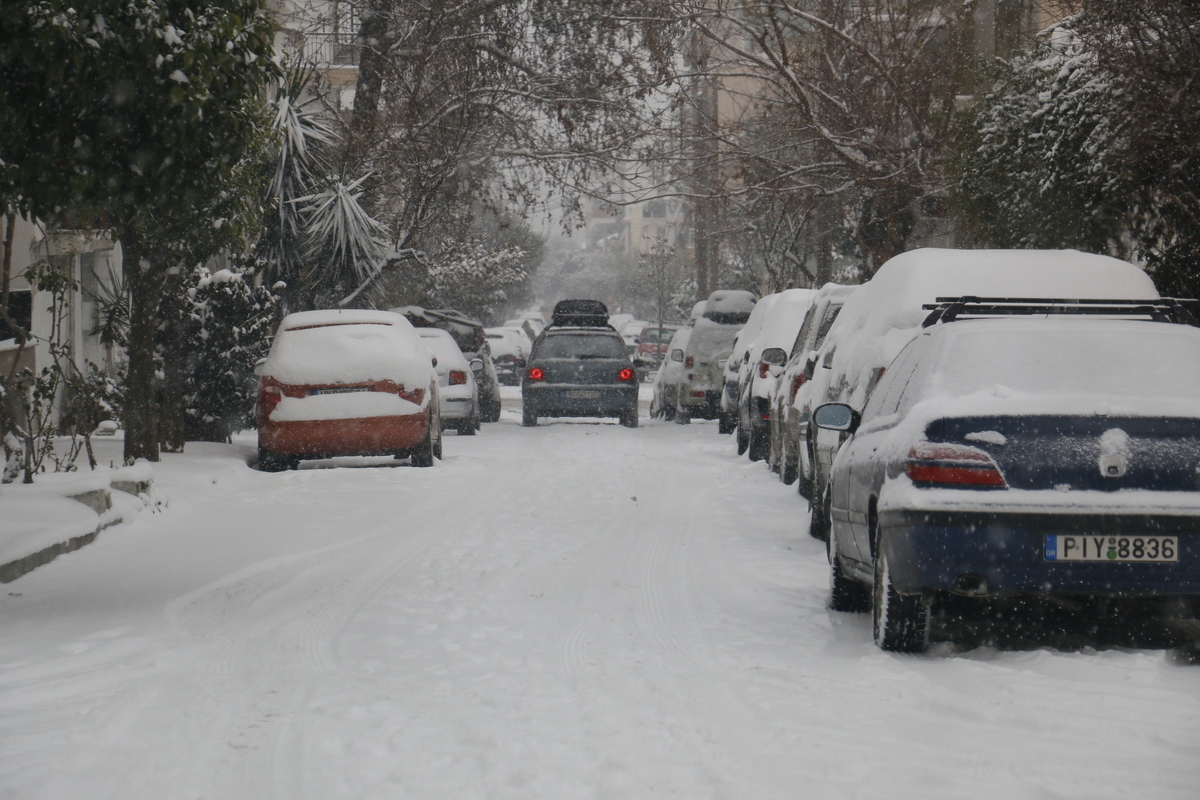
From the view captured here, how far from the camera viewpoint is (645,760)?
5141 mm

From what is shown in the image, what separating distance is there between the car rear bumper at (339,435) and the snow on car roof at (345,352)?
1.36ft

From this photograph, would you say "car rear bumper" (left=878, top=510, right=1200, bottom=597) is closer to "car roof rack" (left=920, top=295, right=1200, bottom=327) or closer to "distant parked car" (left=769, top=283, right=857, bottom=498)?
"car roof rack" (left=920, top=295, right=1200, bottom=327)

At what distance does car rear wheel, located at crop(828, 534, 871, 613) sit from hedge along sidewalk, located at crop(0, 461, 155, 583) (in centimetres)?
463

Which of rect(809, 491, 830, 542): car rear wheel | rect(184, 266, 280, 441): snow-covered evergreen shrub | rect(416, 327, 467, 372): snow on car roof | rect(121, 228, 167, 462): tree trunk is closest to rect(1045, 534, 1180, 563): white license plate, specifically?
rect(809, 491, 830, 542): car rear wheel

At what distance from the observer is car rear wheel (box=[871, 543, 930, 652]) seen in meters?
6.79

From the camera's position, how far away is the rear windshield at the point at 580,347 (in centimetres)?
2438

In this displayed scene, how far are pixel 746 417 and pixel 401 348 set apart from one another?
4.42 metres

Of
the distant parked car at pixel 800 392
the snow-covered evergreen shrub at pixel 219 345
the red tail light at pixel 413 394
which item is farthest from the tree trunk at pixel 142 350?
the distant parked car at pixel 800 392

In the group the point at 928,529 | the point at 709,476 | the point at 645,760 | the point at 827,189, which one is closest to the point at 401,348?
the point at 709,476

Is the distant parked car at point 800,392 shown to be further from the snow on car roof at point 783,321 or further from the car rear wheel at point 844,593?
the car rear wheel at point 844,593

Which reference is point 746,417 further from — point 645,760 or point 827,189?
point 645,760

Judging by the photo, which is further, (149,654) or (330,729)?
(149,654)

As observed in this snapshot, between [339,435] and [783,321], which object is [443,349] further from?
[339,435]

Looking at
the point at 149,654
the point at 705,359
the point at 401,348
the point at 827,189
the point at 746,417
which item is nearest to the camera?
the point at 149,654
